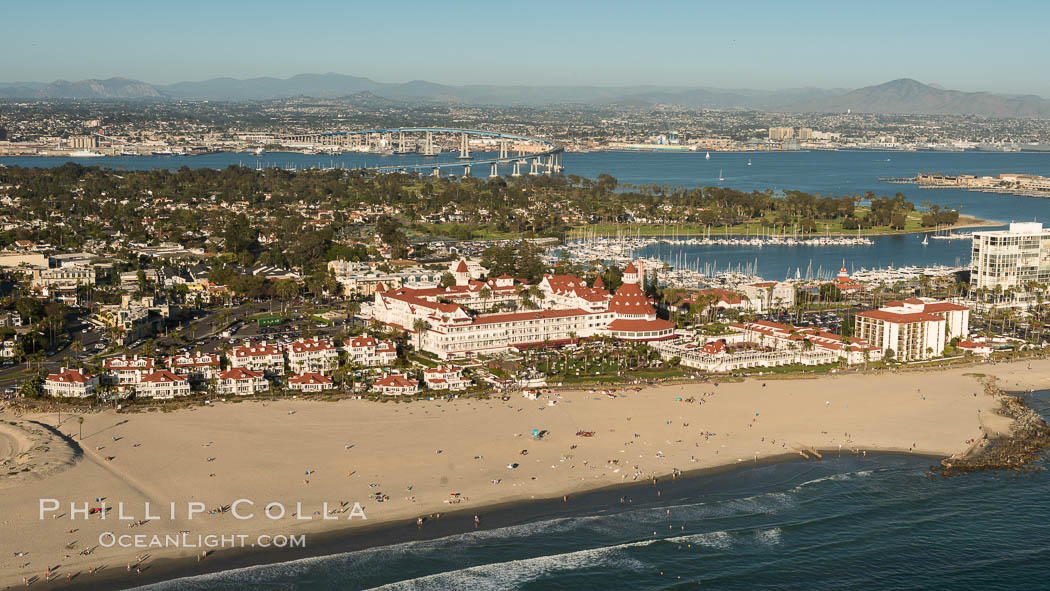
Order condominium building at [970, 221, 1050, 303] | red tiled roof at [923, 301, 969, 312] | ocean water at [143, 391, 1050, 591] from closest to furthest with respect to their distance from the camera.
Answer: ocean water at [143, 391, 1050, 591] < red tiled roof at [923, 301, 969, 312] < condominium building at [970, 221, 1050, 303]

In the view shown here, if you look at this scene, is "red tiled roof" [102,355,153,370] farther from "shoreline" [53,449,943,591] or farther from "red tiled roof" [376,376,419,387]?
"shoreline" [53,449,943,591]

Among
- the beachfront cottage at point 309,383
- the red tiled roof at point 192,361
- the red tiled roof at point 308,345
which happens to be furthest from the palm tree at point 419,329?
the red tiled roof at point 192,361

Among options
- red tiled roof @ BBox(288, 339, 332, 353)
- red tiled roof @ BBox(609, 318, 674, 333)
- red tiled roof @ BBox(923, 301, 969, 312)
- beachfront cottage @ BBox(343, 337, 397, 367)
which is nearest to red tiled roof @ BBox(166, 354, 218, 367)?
red tiled roof @ BBox(288, 339, 332, 353)

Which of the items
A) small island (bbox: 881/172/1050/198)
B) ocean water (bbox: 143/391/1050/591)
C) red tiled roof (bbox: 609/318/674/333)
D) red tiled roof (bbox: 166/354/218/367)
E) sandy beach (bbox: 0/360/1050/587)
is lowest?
ocean water (bbox: 143/391/1050/591)

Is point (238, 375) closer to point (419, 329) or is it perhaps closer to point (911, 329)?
point (419, 329)

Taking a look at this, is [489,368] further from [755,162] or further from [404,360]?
[755,162]

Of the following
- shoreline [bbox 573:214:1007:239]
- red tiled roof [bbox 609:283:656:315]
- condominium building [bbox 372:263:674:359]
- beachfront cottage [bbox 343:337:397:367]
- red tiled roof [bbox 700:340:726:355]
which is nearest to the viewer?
beachfront cottage [bbox 343:337:397:367]

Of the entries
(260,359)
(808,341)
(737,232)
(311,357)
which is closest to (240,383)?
(260,359)

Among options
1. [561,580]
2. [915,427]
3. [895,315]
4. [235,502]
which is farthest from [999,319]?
[235,502]
